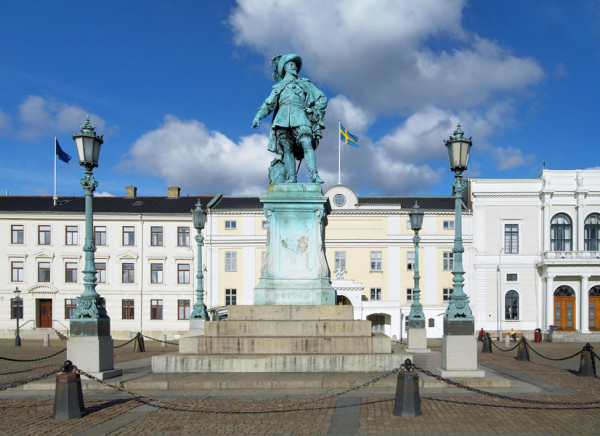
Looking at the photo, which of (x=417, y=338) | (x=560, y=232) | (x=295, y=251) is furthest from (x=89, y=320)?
(x=560, y=232)

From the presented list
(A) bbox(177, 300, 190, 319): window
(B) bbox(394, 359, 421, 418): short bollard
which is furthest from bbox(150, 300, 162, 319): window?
(B) bbox(394, 359, 421, 418): short bollard

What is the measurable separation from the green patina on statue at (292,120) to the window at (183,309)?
3698 cm

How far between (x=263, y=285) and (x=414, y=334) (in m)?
8.79

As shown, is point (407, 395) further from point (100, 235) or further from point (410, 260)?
point (100, 235)

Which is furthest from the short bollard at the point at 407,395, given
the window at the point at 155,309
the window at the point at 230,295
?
the window at the point at 230,295

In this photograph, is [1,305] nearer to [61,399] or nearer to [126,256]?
[126,256]

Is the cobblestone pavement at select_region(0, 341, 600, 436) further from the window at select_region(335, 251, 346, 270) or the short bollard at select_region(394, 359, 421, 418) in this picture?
the window at select_region(335, 251, 346, 270)

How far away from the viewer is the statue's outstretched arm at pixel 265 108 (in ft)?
58.1

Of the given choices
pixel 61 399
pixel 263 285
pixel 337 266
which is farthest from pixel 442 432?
pixel 337 266

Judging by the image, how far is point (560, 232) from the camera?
176 feet

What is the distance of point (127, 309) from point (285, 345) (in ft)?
134

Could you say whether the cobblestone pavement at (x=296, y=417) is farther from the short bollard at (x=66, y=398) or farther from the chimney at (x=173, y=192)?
the chimney at (x=173, y=192)

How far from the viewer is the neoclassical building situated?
51906mm

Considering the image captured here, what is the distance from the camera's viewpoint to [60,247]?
52.6m
